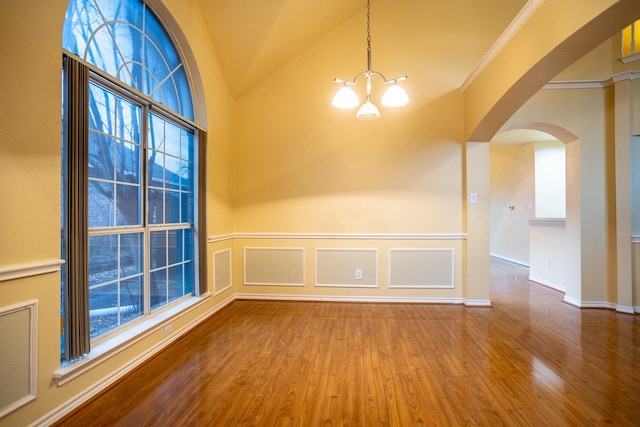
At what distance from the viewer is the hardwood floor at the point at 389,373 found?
1.77 m

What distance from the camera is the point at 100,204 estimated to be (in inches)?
82.7

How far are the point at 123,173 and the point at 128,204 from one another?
251mm

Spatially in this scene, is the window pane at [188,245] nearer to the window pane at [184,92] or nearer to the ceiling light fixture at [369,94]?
the window pane at [184,92]

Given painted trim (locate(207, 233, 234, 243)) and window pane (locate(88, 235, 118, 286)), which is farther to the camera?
painted trim (locate(207, 233, 234, 243))

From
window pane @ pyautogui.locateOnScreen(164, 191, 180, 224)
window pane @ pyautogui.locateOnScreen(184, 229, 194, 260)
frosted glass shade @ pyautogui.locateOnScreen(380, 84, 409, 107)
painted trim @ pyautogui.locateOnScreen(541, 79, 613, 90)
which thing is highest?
painted trim @ pyautogui.locateOnScreen(541, 79, 613, 90)

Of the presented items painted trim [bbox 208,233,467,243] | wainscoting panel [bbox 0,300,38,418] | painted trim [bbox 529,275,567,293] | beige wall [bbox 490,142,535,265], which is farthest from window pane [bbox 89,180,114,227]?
beige wall [bbox 490,142,535,265]

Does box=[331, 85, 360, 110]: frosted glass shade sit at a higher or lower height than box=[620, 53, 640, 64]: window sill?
lower

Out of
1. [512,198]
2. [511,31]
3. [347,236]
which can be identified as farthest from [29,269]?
[512,198]

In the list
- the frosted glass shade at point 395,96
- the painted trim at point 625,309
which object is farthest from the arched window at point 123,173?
the painted trim at point 625,309

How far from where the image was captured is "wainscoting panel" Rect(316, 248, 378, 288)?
407 cm

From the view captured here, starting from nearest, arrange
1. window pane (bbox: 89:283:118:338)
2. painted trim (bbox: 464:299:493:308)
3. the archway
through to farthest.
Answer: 1. window pane (bbox: 89:283:118:338)
2. painted trim (bbox: 464:299:493:308)
3. the archway

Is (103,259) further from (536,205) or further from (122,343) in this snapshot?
(536,205)

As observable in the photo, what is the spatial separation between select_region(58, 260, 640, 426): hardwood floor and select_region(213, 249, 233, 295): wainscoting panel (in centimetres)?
36

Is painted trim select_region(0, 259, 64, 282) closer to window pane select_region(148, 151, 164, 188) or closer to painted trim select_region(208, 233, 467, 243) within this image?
window pane select_region(148, 151, 164, 188)
